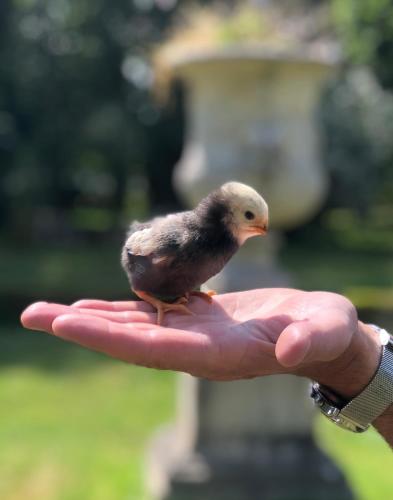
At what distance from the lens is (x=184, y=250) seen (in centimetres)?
215

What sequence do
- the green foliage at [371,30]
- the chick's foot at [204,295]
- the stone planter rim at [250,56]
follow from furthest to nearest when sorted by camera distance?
the green foliage at [371,30] < the stone planter rim at [250,56] < the chick's foot at [204,295]

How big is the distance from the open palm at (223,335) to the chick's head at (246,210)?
23 cm

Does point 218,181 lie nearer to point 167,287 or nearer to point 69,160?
point 167,287

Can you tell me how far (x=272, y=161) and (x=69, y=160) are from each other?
1254 centimetres

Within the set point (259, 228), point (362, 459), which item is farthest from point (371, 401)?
point (362, 459)

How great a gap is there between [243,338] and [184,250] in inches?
16.4

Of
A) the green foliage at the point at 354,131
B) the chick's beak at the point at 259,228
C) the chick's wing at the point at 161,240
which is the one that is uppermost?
the chick's beak at the point at 259,228

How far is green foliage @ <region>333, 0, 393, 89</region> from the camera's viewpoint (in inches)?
222

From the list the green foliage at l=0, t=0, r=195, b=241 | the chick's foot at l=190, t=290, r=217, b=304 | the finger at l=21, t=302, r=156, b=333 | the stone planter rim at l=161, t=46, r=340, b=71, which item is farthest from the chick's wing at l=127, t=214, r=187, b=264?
the green foliage at l=0, t=0, r=195, b=241

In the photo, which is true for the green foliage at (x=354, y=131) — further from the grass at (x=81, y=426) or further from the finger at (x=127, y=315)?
the finger at (x=127, y=315)

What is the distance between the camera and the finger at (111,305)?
209 centimetres

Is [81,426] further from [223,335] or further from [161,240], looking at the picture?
[223,335]

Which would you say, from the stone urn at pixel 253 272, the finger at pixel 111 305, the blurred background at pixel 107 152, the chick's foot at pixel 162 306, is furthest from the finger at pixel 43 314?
the blurred background at pixel 107 152

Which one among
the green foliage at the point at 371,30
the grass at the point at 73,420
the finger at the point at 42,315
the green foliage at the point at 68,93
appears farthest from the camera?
the green foliage at the point at 68,93
